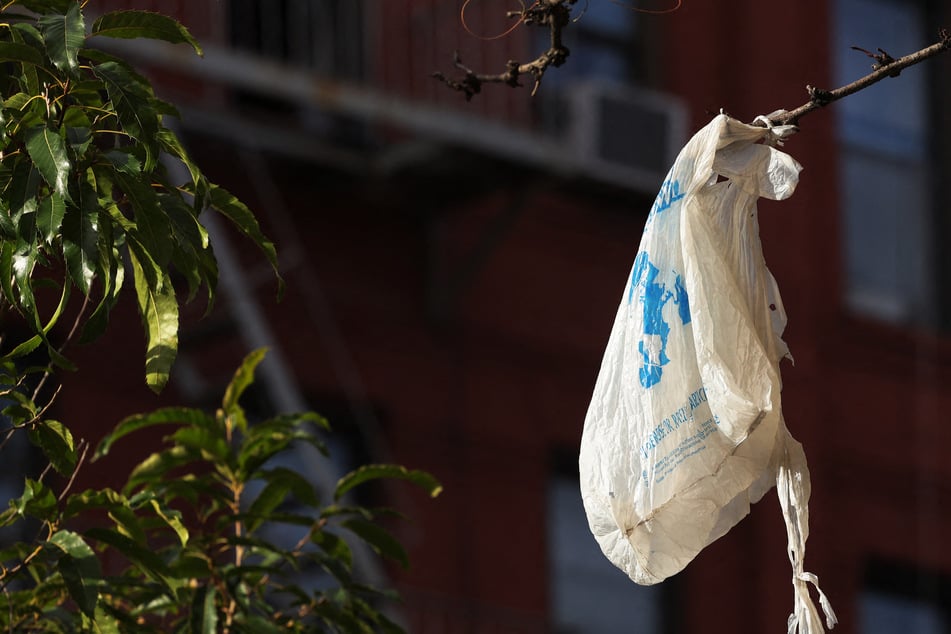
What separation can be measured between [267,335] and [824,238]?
521 centimetres

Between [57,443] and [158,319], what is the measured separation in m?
0.39

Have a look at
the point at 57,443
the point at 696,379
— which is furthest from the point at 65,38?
the point at 696,379

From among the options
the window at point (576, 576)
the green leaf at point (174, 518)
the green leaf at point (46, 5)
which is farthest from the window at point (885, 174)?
the green leaf at point (46, 5)

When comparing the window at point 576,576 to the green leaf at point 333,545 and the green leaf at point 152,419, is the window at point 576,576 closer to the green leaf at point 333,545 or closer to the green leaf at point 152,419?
the green leaf at point 333,545

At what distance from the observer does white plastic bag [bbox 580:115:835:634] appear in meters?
4.07

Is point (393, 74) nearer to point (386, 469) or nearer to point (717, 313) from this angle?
point (386, 469)

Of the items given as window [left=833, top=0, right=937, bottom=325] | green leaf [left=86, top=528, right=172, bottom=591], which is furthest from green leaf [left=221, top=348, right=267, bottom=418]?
window [left=833, top=0, right=937, bottom=325]

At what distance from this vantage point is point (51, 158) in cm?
386

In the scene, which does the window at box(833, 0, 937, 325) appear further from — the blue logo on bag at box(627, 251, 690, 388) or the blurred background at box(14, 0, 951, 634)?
the blue logo on bag at box(627, 251, 690, 388)

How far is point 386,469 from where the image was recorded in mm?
5285

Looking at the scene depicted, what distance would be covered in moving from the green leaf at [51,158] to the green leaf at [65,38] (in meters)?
0.13

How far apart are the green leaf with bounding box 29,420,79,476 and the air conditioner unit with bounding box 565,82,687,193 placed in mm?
7865

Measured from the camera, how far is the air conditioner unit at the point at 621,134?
12.2 m

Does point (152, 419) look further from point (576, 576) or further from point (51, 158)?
point (576, 576)
